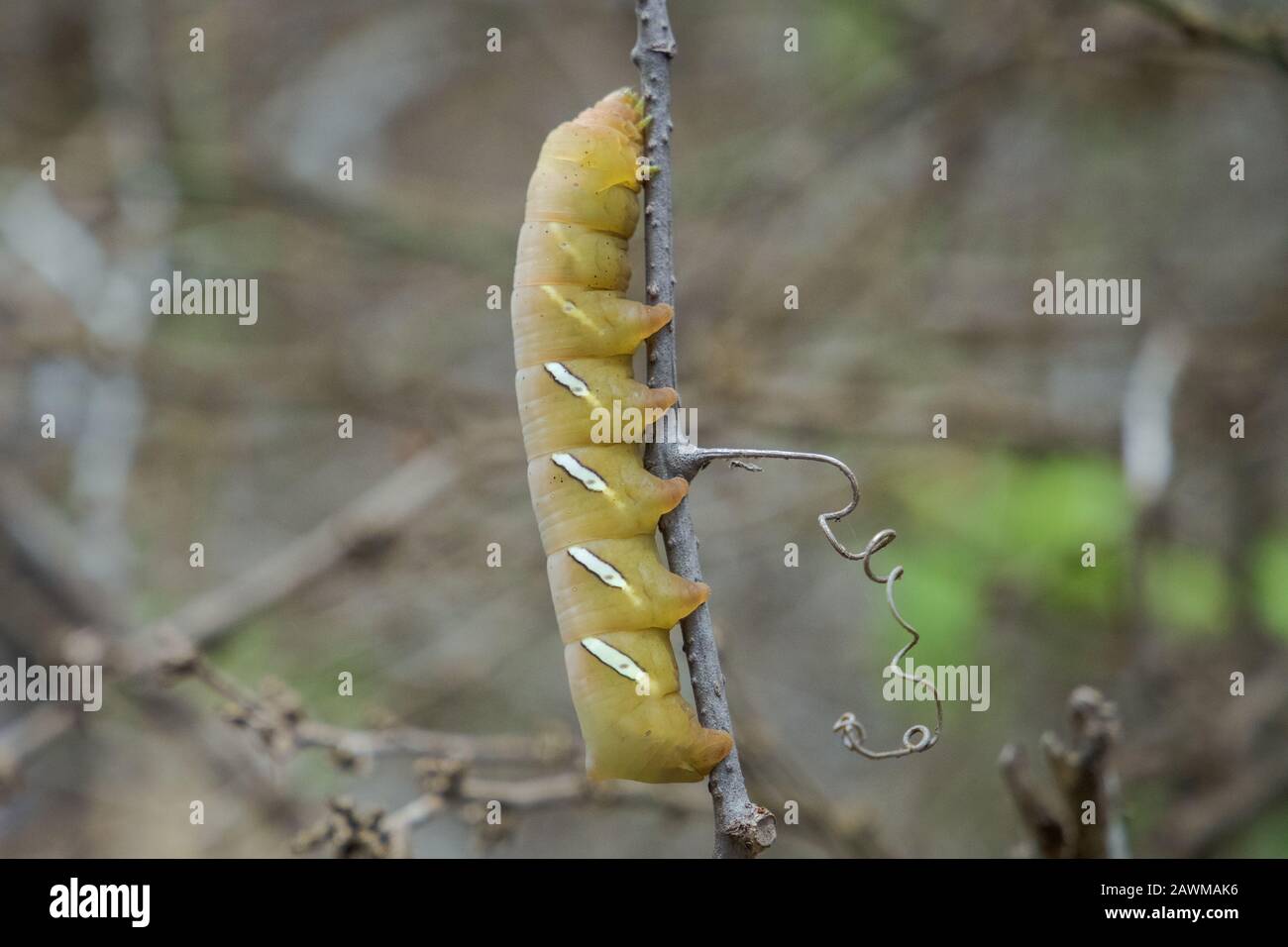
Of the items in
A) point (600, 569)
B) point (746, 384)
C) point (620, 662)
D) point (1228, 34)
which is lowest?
point (620, 662)

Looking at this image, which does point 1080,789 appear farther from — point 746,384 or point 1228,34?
point 746,384

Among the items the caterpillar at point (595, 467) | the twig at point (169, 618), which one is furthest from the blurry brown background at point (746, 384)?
the caterpillar at point (595, 467)

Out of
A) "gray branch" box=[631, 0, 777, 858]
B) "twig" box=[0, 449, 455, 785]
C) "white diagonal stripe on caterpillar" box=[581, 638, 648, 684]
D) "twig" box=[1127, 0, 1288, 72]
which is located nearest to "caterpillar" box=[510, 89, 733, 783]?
"white diagonal stripe on caterpillar" box=[581, 638, 648, 684]

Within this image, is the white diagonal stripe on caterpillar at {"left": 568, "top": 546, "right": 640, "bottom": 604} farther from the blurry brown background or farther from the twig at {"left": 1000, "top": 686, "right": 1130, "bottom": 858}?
the blurry brown background

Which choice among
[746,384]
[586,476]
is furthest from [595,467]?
[746,384]

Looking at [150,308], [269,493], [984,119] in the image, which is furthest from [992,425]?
[269,493]

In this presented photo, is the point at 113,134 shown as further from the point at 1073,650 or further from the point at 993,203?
the point at 1073,650
